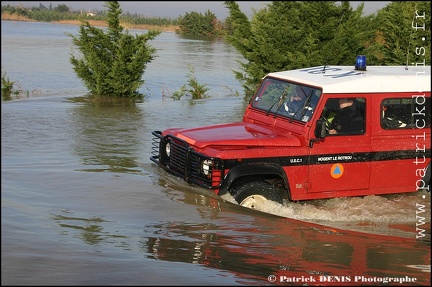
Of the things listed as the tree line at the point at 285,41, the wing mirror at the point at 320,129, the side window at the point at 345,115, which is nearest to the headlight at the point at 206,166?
the wing mirror at the point at 320,129

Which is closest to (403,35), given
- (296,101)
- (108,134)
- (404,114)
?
(108,134)

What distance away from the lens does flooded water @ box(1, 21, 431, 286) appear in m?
6.50

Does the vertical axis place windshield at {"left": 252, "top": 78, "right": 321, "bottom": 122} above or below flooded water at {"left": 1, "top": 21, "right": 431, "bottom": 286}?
above

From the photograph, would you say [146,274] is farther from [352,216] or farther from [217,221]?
[352,216]

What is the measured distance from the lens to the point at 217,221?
8.52 metres

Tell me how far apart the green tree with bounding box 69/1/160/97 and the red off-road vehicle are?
35.6ft

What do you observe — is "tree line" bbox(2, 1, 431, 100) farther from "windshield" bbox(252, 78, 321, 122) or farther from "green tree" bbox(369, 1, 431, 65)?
"windshield" bbox(252, 78, 321, 122)

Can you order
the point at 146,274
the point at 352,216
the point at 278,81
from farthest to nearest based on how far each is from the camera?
the point at 278,81
the point at 352,216
the point at 146,274

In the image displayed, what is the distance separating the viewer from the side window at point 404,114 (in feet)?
31.1

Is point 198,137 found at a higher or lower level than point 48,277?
higher

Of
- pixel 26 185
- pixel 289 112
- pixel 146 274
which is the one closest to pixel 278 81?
pixel 289 112

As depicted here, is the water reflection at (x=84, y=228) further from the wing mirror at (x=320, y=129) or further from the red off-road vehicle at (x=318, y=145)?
the wing mirror at (x=320, y=129)

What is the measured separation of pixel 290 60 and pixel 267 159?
13319mm

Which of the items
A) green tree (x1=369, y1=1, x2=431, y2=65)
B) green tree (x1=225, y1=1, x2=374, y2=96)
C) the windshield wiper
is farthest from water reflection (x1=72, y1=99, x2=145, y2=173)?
green tree (x1=369, y1=1, x2=431, y2=65)
